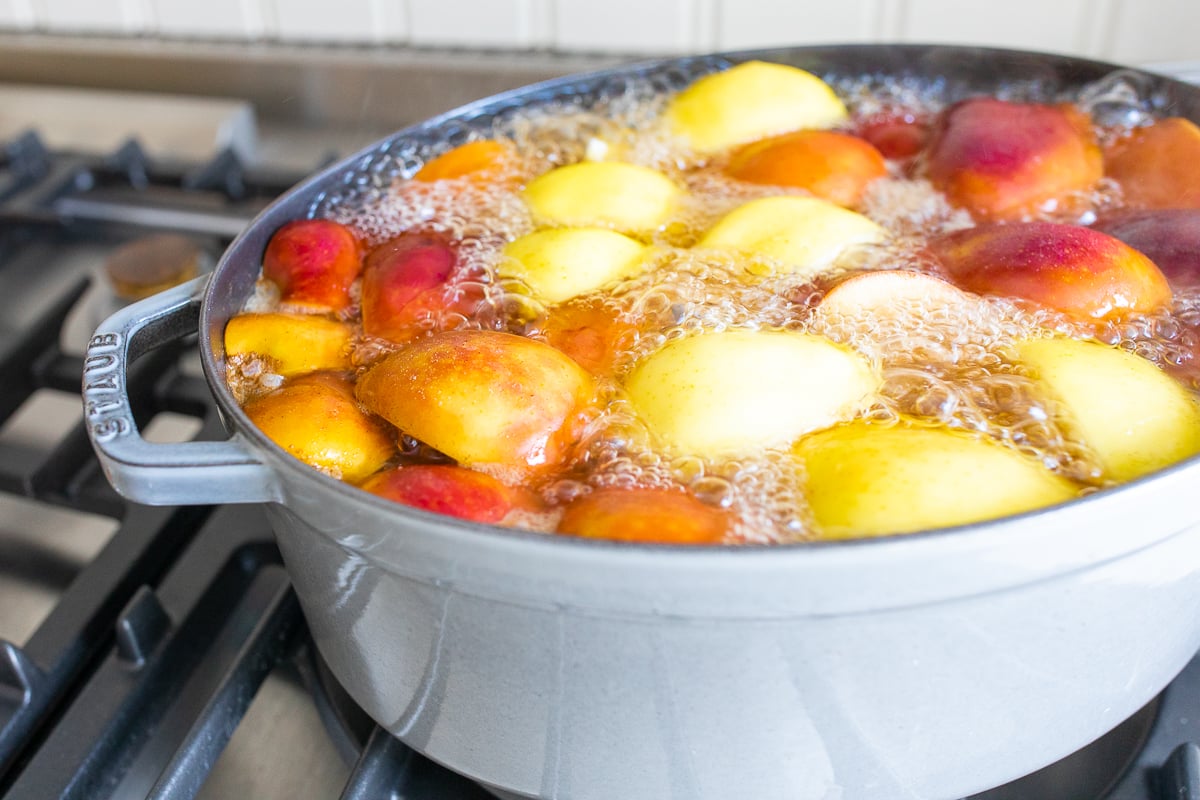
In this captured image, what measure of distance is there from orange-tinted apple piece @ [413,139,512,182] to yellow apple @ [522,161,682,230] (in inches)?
1.4

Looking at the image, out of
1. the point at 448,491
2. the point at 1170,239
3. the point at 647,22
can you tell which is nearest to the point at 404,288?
the point at 448,491

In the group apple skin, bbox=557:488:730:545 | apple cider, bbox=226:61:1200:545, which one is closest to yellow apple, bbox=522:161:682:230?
apple cider, bbox=226:61:1200:545

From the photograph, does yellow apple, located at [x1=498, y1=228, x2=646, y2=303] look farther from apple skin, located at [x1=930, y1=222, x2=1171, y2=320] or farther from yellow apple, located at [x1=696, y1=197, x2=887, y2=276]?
apple skin, located at [x1=930, y1=222, x2=1171, y2=320]

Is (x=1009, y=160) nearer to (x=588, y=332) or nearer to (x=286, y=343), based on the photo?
(x=588, y=332)

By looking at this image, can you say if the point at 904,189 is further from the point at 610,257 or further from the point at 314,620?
the point at 314,620

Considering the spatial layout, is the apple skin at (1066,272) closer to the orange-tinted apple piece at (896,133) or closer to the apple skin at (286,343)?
the orange-tinted apple piece at (896,133)

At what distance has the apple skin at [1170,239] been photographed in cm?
46

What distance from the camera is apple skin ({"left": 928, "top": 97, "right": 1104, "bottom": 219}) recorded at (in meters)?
0.52

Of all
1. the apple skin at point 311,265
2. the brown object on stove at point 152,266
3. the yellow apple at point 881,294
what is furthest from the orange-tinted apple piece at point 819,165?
the brown object on stove at point 152,266

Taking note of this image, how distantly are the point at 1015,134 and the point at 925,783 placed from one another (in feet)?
1.16

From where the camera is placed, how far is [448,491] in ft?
1.16

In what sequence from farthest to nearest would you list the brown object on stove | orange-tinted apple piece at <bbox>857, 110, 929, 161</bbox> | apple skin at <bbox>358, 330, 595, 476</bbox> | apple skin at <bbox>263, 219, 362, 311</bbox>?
the brown object on stove, orange-tinted apple piece at <bbox>857, 110, 929, 161</bbox>, apple skin at <bbox>263, 219, 362, 311</bbox>, apple skin at <bbox>358, 330, 595, 476</bbox>

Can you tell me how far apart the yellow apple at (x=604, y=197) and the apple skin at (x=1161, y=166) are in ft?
0.79

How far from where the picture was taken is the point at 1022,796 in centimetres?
42
